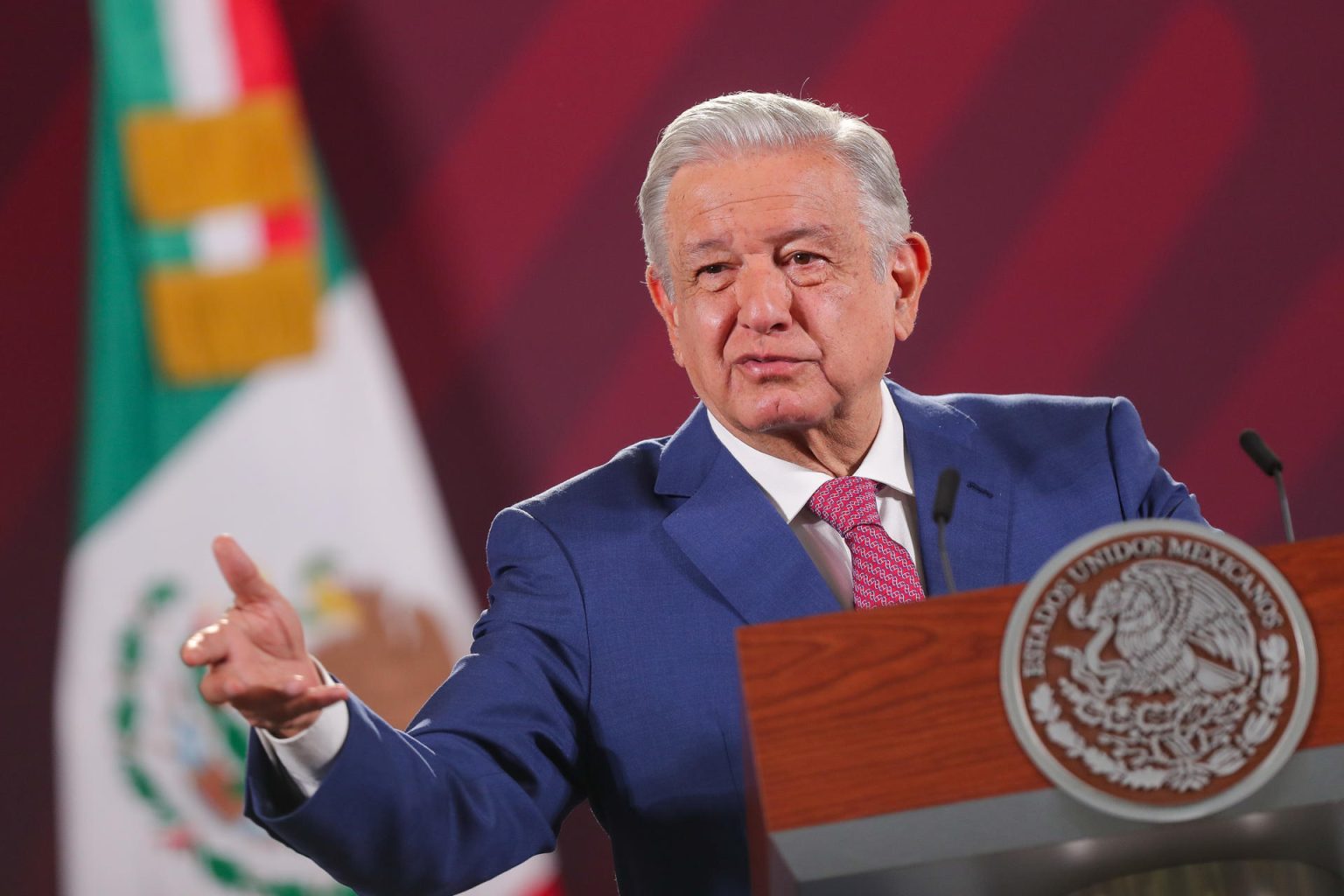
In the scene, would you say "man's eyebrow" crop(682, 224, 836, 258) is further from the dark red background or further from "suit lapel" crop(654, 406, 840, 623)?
the dark red background

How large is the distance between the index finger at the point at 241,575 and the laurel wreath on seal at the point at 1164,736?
0.61 meters

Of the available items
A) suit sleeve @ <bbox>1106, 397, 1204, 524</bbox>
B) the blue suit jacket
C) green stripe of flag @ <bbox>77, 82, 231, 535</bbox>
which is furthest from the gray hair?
green stripe of flag @ <bbox>77, 82, 231, 535</bbox>

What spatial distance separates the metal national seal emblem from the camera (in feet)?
3.34

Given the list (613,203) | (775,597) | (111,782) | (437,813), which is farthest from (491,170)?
(437,813)

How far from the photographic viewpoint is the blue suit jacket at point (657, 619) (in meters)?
1.55

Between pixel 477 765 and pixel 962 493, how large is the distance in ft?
2.12

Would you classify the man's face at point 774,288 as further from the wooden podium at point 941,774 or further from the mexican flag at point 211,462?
the mexican flag at point 211,462

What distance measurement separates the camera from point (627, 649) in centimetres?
166

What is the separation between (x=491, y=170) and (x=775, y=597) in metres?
1.56

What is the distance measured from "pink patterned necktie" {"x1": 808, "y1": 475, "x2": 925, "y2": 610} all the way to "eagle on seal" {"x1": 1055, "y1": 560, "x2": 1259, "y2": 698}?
1.67 ft

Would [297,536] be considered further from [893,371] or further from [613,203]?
[893,371]

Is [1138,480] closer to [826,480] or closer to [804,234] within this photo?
[826,480]

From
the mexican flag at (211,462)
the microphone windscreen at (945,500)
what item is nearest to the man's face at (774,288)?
the microphone windscreen at (945,500)

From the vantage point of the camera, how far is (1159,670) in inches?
40.6
